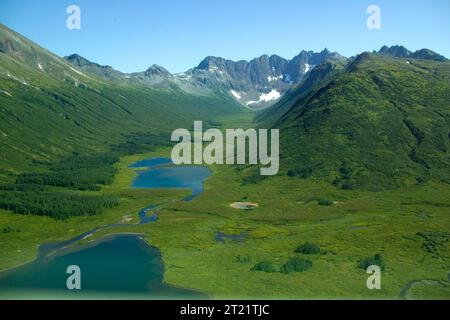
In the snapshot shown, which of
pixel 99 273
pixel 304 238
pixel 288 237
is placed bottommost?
pixel 99 273

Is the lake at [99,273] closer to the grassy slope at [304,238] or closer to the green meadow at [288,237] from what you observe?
the green meadow at [288,237]

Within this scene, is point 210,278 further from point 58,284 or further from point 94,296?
point 58,284

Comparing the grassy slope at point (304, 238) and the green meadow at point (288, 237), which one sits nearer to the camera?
the green meadow at point (288, 237)

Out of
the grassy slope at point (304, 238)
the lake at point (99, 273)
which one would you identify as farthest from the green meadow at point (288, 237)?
the lake at point (99, 273)

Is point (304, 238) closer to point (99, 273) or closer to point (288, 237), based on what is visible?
point (288, 237)

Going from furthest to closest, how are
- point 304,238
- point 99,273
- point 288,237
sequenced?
point 288,237 < point 304,238 < point 99,273

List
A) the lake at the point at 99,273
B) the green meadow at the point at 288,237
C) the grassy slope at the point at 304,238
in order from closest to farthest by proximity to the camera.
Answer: the lake at the point at 99,273 < the green meadow at the point at 288,237 < the grassy slope at the point at 304,238

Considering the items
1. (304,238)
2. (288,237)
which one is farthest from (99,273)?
(304,238)
